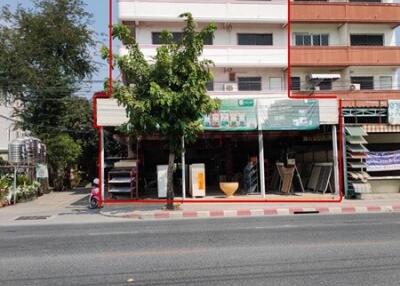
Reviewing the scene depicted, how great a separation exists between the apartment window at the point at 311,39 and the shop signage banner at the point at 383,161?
698 inches

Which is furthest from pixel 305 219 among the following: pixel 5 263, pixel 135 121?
pixel 5 263

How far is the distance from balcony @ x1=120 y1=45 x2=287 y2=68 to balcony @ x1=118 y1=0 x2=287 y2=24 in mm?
2011

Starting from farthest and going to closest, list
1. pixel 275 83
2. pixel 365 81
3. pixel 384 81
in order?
1. pixel 384 81
2. pixel 365 81
3. pixel 275 83

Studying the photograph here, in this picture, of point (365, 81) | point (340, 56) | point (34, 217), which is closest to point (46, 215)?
point (34, 217)

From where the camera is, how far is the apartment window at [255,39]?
3984cm

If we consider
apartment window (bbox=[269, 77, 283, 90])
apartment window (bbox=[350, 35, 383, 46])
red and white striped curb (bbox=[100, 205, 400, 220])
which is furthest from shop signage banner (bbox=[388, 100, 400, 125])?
apartment window (bbox=[350, 35, 383, 46])

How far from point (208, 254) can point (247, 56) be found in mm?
29710

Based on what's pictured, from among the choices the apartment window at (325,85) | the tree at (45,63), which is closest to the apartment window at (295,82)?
the apartment window at (325,85)

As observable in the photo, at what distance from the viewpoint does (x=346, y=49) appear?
39344 millimetres

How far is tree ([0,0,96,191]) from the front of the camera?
39938mm

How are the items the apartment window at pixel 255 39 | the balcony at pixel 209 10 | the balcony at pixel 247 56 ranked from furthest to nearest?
the apartment window at pixel 255 39
the balcony at pixel 247 56
the balcony at pixel 209 10

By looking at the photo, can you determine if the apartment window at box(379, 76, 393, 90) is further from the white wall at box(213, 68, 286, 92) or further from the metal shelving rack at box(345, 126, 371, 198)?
the metal shelving rack at box(345, 126, 371, 198)

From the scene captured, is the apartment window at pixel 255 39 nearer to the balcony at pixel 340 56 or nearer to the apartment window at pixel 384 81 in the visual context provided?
the balcony at pixel 340 56

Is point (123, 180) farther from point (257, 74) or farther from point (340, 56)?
point (340, 56)
